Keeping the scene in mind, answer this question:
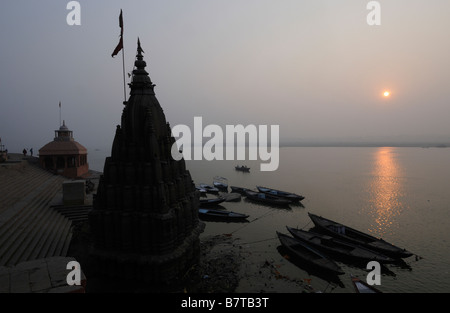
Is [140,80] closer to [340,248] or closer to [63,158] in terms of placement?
[340,248]

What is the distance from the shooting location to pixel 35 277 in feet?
30.0

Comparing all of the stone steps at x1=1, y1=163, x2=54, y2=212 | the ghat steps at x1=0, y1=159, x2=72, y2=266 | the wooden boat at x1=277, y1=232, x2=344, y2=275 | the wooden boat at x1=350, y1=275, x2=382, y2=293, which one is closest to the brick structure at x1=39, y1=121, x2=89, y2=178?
the stone steps at x1=1, y1=163, x2=54, y2=212

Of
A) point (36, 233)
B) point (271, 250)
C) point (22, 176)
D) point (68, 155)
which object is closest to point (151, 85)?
point (36, 233)

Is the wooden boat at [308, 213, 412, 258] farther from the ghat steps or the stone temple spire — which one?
the ghat steps

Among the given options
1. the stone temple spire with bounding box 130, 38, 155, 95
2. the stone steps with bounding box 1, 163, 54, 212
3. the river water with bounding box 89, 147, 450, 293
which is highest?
the stone temple spire with bounding box 130, 38, 155, 95

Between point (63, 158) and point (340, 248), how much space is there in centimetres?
4611

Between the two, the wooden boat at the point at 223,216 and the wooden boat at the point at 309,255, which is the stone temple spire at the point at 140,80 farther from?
the wooden boat at the point at 223,216

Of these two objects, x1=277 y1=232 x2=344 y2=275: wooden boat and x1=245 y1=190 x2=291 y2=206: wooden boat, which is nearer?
x1=277 y1=232 x2=344 y2=275: wooden boat

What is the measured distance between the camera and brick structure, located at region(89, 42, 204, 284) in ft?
49.3

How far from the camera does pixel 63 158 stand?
4422cm

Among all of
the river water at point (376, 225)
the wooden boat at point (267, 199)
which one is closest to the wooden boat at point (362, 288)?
the river water at point (376, 225)

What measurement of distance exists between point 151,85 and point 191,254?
12.5 meters

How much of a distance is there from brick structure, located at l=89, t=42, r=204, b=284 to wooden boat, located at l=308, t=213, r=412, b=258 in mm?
18685
